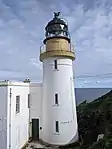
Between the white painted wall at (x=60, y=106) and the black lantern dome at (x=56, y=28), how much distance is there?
79.8 inches

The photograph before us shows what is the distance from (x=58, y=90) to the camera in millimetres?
17828

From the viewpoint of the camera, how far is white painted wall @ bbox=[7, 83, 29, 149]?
14.2 metres

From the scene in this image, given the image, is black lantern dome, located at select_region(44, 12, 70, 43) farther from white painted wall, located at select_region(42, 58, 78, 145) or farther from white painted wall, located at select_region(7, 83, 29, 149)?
white painted wall, located at select_region(7, 83, 29, 149)

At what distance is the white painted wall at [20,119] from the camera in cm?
1415

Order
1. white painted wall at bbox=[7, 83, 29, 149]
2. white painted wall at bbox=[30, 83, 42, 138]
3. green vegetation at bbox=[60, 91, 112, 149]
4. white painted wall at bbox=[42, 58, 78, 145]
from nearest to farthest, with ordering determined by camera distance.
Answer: white painted wall at bbox=[7, 83, 29, 149] → green vegetation at bbox=[60, 91, 112, 149] → white painted wall at bbox=[42, 58, 78, 145] → white painted wall at bbox=[30, 83, 42, 138]

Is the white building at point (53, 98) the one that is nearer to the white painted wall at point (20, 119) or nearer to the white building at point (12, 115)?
the white painted wall at point (20, 119)

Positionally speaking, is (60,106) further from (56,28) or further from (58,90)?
(56,28)

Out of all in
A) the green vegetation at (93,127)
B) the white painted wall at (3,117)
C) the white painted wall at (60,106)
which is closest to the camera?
the white painted wall at (3,117)

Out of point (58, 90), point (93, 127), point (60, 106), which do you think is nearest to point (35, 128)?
point (60, 106)

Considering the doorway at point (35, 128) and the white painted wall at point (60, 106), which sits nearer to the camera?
the white painted wall at point (60, 106)

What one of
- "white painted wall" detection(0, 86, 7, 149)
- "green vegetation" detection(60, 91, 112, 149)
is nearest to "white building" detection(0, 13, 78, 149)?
"green vegetation" detection(60, 91, 112, 149)

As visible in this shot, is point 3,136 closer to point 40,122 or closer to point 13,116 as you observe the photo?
point 13,116

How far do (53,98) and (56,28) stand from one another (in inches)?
226

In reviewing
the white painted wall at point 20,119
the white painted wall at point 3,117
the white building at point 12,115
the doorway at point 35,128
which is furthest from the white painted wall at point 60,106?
the white painted wall at point 3,117
